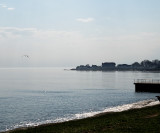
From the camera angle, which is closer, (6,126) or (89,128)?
(89,128)

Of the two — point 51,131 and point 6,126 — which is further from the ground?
point 51,131

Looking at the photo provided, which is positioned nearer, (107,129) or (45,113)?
(107,129)

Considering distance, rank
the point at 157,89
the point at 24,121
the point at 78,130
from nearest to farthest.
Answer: the point at 78,130
the point at 24,121
the point at 157,89

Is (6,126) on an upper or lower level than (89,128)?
lower

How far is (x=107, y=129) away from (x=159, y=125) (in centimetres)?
397

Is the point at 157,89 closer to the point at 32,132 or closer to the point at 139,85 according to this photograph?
the point at 139,85

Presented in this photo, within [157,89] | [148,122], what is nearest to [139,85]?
[157,89]

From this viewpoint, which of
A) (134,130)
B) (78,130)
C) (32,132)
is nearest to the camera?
(134,130)

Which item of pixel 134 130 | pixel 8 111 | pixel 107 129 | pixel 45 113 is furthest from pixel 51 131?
pixel 8 111

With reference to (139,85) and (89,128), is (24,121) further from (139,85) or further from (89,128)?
(139,85)

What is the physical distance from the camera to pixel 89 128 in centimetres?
2458

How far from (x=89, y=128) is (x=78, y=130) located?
1067 millimetres

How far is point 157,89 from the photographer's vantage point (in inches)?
3738

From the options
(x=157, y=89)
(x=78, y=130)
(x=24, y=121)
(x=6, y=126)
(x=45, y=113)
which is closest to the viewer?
(x=78, y=130)
